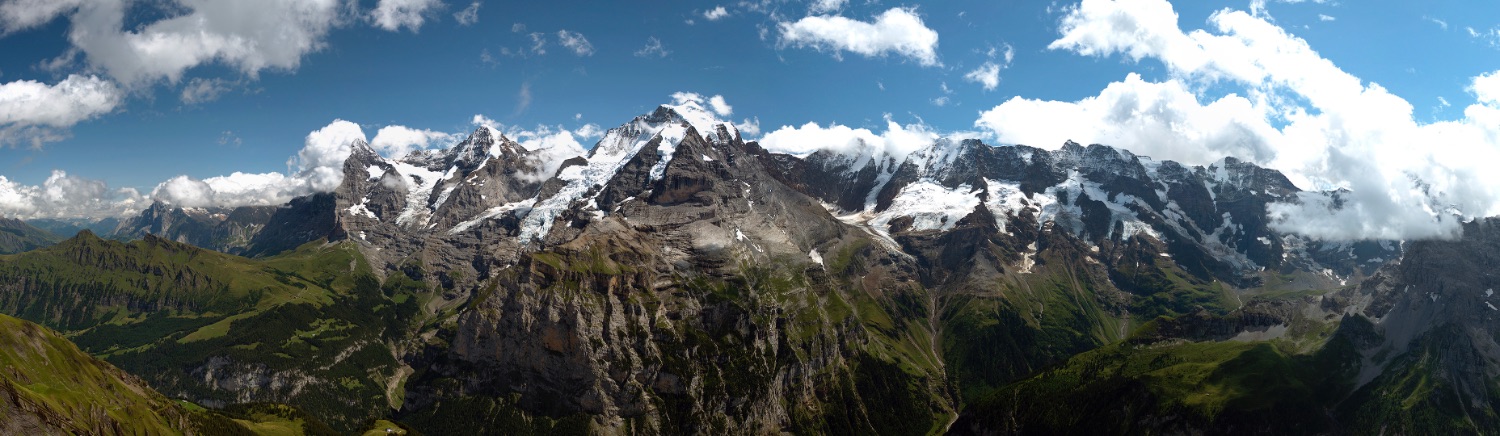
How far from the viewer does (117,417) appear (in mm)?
144625

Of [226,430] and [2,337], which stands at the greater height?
[2,337]

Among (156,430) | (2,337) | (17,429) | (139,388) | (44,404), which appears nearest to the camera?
(17,429)

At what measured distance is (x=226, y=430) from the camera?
178 metres

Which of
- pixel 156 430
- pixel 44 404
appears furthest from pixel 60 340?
pixel 44 404

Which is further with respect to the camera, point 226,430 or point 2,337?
point 226,430

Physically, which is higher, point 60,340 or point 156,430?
point 60,340

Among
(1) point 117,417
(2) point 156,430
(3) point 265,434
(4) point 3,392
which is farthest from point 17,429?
(3) point 265,434

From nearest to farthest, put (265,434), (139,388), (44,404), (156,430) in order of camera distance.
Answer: (44,404) → (156,430) → (139,388) → (265,434)

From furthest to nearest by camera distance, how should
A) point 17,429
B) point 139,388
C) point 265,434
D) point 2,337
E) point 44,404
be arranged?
point 265,434 → point 139,388 → point 2,337 → point 44,404 → point 17,429

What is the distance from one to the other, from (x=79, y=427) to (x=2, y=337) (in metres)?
34.3

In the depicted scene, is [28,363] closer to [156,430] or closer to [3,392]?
[156,430]

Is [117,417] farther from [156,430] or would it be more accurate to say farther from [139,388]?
[139,388]

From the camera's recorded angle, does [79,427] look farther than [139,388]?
No

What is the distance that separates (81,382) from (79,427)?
30.9m
